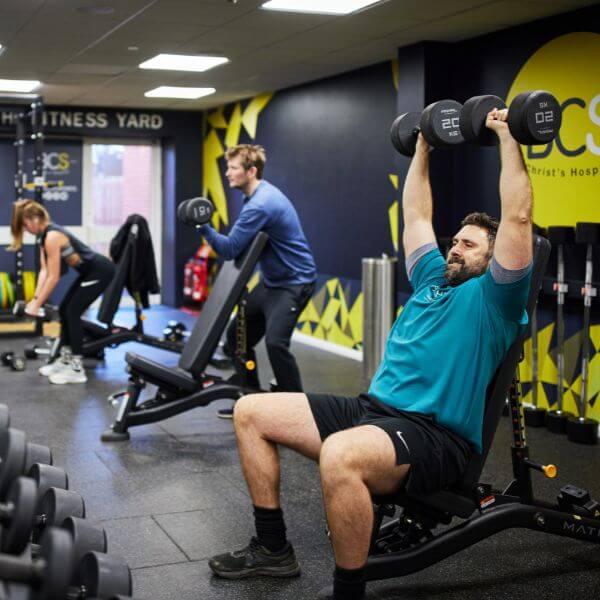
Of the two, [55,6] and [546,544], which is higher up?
[55,6]

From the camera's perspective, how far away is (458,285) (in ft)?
7.92

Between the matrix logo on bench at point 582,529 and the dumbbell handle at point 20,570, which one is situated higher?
the dumbbell handle at point 20,570

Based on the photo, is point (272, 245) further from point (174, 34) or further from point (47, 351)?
point (47, 351)

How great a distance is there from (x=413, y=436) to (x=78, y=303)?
12.0 feet

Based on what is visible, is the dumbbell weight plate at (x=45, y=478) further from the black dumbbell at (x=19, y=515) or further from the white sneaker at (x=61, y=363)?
the white sneaker at (x=61, y=363)

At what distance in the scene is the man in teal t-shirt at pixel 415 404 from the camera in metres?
2.14

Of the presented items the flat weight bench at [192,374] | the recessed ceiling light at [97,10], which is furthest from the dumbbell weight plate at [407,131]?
the recessed ceiling light at [97,10]

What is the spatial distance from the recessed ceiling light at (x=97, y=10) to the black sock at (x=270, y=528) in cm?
282

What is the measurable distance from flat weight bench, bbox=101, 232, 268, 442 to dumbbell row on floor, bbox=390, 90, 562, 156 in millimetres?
1532

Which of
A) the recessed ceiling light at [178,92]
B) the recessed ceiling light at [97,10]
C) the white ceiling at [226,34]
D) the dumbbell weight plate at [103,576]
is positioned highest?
the recessed ceiling light at [178,92]

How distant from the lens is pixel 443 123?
2357mm

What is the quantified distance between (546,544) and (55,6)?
127 inches

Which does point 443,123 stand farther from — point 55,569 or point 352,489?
point 55,569

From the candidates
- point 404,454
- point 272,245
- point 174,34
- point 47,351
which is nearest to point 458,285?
point 404,454
